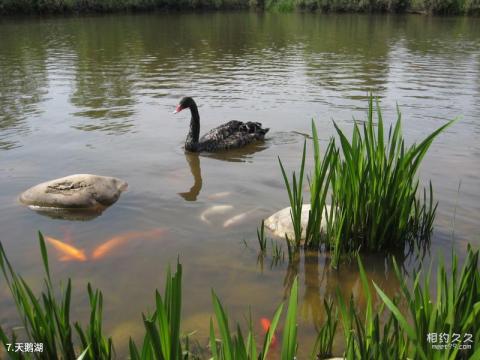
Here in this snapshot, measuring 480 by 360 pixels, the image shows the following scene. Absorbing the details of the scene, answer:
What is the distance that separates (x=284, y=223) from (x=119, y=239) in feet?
5.33

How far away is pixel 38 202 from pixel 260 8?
47.9 metres

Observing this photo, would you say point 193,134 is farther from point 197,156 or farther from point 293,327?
point 293,327

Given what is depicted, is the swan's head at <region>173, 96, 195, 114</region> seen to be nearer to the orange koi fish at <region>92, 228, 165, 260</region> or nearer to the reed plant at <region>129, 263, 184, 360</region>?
the orange koi fish at <region>92, 228, 165, 260</region>

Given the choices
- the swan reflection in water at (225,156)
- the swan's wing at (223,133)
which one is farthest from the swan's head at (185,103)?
the swan reflection in water at (225,156)

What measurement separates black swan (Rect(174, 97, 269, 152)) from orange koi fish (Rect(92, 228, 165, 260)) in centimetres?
305

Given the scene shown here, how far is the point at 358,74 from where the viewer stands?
14.1 m

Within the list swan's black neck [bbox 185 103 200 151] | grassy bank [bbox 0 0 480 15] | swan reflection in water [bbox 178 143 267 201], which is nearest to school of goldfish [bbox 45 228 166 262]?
swan reflection in water [bbox 178 143 267 201]

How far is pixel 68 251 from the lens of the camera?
455 cm

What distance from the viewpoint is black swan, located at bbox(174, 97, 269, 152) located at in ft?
26.0

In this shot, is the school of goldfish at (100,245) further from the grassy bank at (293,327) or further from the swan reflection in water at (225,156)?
the swan reflection in water at (225,156)

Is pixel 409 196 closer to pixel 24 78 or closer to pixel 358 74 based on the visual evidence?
pixel 358 74

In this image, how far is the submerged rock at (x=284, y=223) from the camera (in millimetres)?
4711

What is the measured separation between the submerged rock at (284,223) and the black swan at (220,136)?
3.10 meters

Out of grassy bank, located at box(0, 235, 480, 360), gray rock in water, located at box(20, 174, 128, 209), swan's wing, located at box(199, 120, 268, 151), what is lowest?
gray rock in water, located at box(20, 174, 128, 209)
